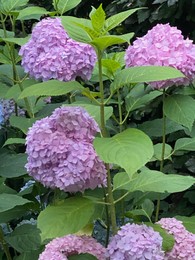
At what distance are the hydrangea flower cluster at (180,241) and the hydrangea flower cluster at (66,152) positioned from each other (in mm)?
262

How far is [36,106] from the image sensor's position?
A: 2094 millimetres

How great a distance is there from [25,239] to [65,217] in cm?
48

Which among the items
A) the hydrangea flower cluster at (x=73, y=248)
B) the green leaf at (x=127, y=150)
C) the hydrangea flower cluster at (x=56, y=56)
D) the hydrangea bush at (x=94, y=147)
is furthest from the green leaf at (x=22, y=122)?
the green leaf at (x=127, y=150)

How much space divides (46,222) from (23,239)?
1.60ft

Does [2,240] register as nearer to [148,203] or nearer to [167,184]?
[148,203]

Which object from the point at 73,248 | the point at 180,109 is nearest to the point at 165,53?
the point at 180,109

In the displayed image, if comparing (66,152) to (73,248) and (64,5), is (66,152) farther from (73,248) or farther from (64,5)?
(64,5)

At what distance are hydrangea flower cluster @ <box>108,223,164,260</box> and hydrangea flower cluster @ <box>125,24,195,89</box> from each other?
382 mm

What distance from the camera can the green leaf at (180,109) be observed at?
1540 millimetres

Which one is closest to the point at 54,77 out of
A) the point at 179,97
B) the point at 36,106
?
the point at 179,97

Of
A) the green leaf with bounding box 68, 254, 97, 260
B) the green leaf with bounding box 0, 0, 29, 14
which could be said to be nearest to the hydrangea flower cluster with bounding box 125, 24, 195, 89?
the green leaf with bounding box 68, 254, 97, 260

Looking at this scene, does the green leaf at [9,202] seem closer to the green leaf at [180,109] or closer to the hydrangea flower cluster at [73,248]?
the hydrangea flower cluster at [73,248]

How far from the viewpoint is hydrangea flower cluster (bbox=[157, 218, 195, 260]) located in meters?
1.48

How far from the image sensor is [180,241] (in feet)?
4.93
